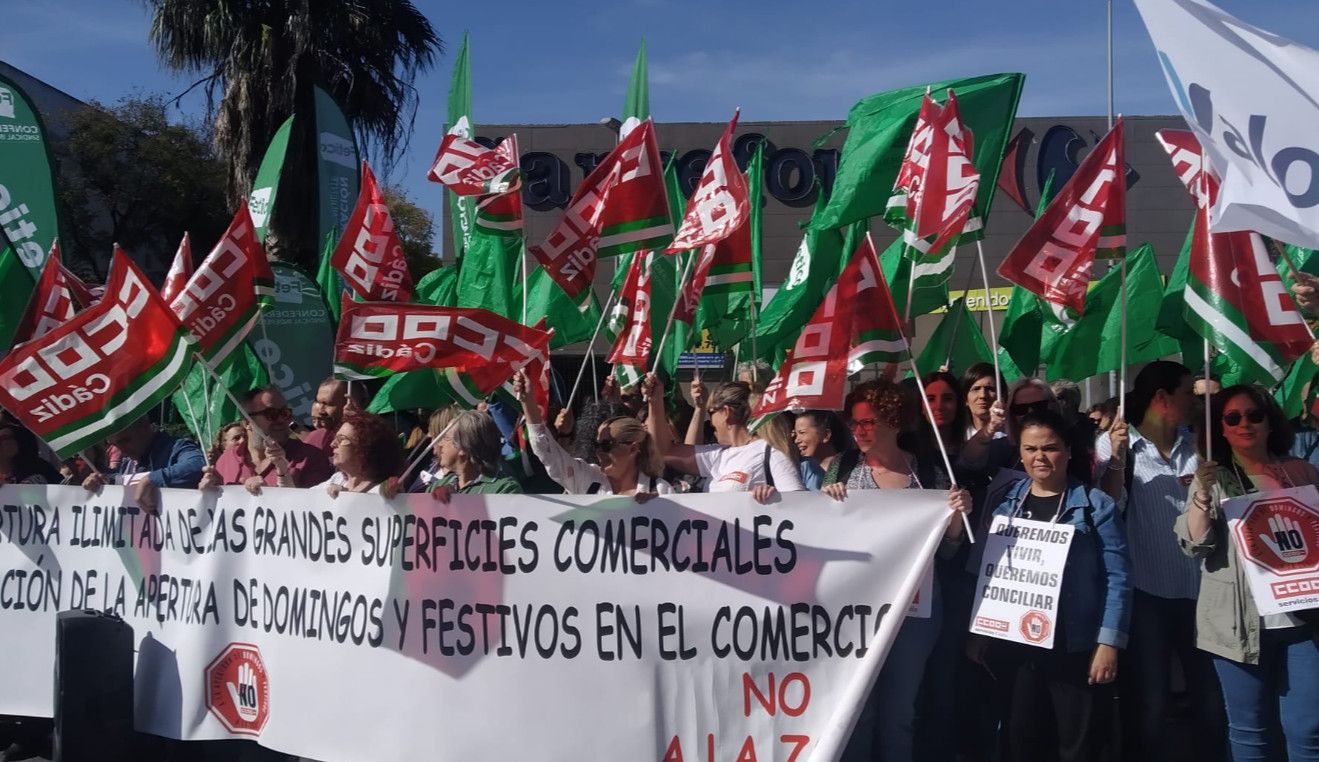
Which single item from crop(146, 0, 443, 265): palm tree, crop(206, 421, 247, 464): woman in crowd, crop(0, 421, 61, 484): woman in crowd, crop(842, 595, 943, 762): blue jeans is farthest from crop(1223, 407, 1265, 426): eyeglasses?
crop(146, 0, 443, 265): palm tree

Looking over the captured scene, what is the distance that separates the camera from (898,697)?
4.27 m

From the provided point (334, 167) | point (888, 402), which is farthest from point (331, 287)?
point (888, 402)

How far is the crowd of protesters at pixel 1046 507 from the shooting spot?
13.5ft

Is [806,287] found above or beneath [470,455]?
above

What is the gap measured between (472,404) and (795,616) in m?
1.54

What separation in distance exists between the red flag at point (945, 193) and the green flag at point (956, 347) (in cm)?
283

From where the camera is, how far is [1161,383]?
5020mm

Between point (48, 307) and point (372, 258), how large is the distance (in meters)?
1.84

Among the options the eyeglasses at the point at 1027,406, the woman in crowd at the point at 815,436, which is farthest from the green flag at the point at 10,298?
the eyeglasses at the point at 1027,406

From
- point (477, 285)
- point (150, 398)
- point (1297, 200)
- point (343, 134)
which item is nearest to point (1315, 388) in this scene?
point (1297, 200)

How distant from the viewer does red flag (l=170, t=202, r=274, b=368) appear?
5.61 metres

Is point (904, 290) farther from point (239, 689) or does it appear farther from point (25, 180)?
point (25, 180)

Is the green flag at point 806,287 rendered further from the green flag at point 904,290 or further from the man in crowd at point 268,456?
the man in crowd at point 268,456

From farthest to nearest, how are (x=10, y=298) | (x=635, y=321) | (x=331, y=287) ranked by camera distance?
(x=331, y=287) < (x=10, y=298) < (x=635, y=321)
